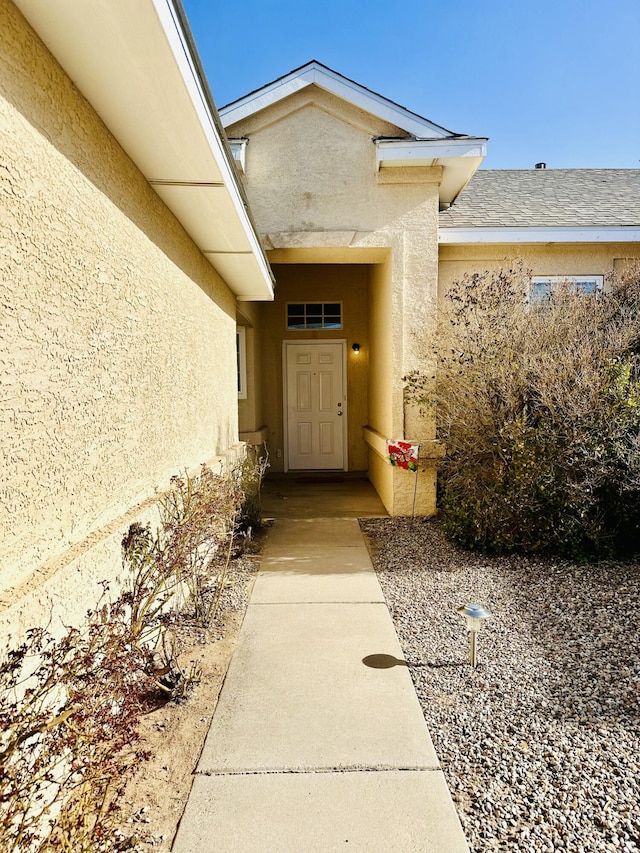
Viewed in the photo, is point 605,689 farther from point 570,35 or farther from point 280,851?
point 570,35

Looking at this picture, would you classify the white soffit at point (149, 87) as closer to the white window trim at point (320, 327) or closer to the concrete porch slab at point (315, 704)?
the concrete porch slab at point (315, 704)

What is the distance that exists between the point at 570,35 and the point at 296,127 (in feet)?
17.5

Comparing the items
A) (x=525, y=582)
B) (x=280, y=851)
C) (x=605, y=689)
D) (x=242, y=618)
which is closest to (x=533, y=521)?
(x=525, y=582)

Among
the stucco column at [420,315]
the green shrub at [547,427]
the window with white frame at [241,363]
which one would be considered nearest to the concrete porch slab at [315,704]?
the green shrub at [547,427]

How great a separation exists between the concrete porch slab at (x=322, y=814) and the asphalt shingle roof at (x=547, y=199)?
768cm

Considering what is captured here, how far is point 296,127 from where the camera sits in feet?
23.8

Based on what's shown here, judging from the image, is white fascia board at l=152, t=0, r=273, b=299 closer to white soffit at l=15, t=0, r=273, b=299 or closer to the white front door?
white soffit at l=15, t=0, r=273, b=299

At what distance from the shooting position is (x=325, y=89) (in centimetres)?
707

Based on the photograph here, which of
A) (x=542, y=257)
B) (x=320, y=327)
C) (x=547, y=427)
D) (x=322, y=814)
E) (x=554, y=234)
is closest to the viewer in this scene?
(x=322, y=814)

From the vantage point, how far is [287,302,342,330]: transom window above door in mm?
11164

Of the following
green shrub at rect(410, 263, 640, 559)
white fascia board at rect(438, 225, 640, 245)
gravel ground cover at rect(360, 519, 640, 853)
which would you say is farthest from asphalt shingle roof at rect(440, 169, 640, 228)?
gravel ground cover at rect(360, 519, 640, 853)

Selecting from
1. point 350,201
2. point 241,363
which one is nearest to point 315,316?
point 241,363

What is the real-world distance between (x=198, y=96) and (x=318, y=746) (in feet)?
11.7

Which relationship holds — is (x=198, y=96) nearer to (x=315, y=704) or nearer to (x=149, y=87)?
(x=149, y=87)
